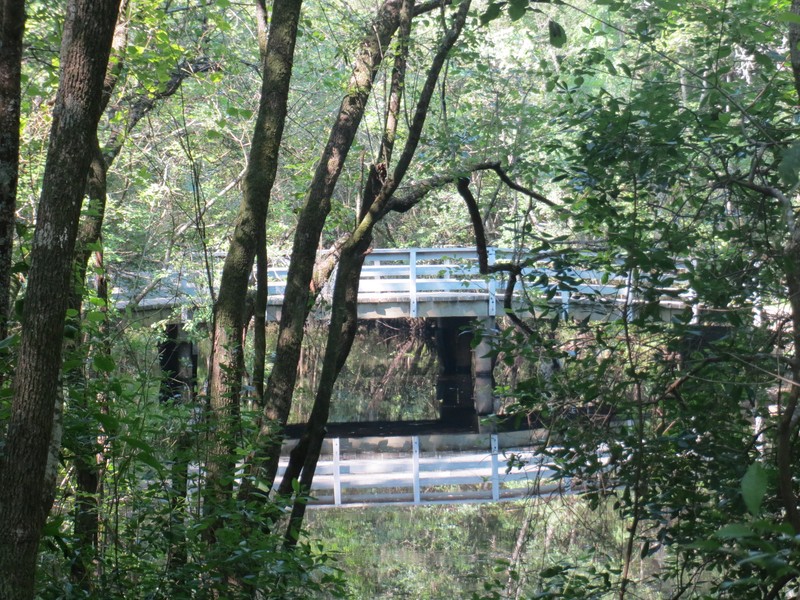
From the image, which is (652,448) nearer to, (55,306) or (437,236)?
(55,306)

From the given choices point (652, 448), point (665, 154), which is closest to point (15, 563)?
point (652, 448)

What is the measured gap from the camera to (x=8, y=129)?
2227 mm

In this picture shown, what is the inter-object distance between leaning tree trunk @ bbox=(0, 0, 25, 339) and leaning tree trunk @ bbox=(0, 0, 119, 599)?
1.22 ft

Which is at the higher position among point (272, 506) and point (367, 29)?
point (367, 29)

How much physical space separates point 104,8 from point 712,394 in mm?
Answer: 2683

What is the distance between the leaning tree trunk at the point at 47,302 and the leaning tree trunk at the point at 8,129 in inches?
14.6

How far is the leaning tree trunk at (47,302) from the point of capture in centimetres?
179

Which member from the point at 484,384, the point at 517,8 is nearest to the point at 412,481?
the point at 484,384

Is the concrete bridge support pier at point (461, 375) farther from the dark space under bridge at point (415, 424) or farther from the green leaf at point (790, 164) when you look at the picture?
the green leaf at point (790, 164)

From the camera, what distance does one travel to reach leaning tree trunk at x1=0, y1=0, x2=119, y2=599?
1790 millimetres

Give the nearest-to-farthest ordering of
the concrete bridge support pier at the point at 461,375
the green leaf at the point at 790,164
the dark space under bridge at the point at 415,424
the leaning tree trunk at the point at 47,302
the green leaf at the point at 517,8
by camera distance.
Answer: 1. the green leaf at the point at 790,164
2. the leaning tree trunk at the point at 47,302
3. the green leaf at the point at 517,8
4. the dark space under bridge at the point at 415,424
5. the concrete bridge support pier at the point at 461,375

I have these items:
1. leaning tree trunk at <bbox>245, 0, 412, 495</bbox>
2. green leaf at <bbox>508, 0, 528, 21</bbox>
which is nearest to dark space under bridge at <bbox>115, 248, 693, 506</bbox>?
leaning tree trunk at <bbox>245, 0, 412, 495</bbox>

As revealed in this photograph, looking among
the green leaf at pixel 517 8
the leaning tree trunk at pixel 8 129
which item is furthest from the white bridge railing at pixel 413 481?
the green leaf at pixel 517 8

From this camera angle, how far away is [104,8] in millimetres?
1932
